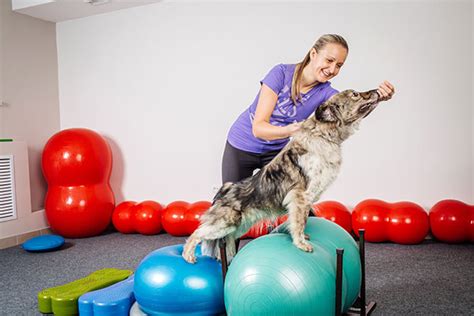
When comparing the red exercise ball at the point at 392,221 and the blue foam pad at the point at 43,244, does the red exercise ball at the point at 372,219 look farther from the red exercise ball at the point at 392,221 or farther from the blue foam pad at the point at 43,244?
the blue foam pad at the point at 43,244

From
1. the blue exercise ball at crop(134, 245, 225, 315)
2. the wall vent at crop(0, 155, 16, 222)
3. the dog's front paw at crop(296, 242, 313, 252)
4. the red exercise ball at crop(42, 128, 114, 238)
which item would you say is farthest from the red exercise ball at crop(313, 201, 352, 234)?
the wall vent at crop(0, 155, 16, 222)

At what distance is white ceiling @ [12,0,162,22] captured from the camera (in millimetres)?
4594

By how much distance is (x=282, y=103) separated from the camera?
2490mm

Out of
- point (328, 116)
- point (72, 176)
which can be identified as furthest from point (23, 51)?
point (328, 116)

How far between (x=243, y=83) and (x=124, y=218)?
5.88ft

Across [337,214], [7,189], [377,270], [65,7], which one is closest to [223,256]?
[377,270]

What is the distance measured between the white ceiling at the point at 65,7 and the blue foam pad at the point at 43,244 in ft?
7.42

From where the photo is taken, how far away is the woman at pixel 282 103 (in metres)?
2.29

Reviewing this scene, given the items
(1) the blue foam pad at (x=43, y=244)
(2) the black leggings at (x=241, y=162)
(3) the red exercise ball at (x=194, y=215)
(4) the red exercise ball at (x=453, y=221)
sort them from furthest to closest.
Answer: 1. (3) the red exercise ball at (x=194, y=215)
2. (1) the blue foam pad at (x=43, y=244)
3. (4) the red exercise ball at (x=453, y=221)
4. (2) the black leggings at (x=241, y=162)

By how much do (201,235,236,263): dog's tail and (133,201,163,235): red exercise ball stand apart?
2.26 m

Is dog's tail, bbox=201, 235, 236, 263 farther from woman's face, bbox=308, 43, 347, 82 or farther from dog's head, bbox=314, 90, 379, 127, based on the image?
woman's face, bbox=308, 43, 347, 82

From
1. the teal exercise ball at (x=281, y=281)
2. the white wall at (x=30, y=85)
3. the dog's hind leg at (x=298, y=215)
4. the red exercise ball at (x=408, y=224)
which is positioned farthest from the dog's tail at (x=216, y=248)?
the white wall at (x=30, y=85)

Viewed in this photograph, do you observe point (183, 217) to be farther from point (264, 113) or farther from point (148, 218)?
point (264, 113)

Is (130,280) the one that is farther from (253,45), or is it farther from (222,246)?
(253,45)
